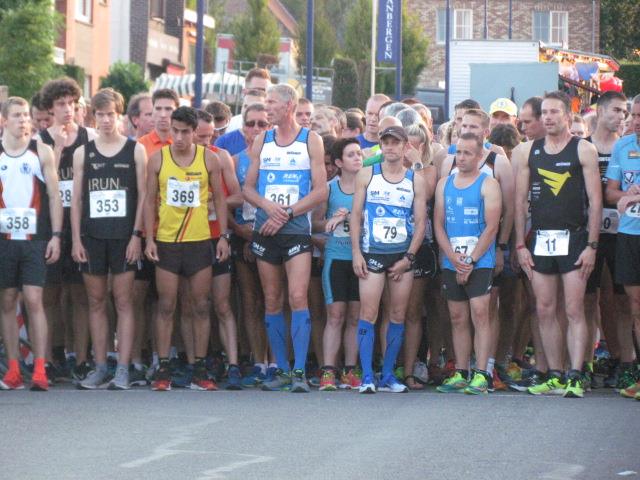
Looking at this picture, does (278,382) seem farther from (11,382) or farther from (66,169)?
(66,169)

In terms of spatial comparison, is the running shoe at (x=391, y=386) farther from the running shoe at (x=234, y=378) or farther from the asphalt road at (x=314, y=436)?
the running shoe at (x=234, y=378)

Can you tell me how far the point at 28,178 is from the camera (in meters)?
12.3

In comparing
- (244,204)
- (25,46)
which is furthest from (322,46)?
(244,204)

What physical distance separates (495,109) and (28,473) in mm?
8783

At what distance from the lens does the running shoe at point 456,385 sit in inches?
477

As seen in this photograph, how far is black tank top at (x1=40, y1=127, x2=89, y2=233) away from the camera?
12742 mm

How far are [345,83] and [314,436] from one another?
49.8 meters

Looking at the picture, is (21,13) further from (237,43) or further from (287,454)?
(237,43)

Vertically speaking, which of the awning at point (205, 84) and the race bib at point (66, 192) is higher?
the awning at point (205, 84)

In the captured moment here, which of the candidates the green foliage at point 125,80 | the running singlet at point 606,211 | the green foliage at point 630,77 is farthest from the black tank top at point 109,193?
the green foliage at point 630,77

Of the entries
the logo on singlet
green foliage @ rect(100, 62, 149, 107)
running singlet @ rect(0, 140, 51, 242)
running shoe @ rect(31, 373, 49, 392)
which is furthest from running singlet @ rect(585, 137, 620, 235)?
green foliage @ rect(100, 62, 149, 107)

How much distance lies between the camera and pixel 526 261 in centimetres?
1220

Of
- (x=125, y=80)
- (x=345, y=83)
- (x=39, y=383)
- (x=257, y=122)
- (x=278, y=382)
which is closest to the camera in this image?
(x=39, y=383)

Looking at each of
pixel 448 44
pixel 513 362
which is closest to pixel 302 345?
pixel 513 362
